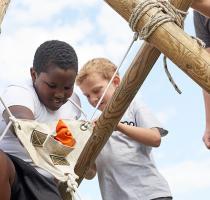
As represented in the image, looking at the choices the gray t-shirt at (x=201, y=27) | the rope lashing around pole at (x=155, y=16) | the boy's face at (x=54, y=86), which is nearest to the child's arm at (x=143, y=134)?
the boy's face at (x=54, y=86)

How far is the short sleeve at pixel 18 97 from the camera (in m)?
1.78

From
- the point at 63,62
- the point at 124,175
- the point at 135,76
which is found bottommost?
the point at 124,175

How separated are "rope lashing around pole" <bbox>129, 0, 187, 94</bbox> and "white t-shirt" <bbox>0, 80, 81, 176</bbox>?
480 millimetres

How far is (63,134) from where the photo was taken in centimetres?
173

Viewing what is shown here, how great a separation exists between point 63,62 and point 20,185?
54 cm

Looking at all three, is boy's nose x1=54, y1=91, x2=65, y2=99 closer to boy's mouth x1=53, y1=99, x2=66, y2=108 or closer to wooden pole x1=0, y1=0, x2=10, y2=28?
boy's mouth x1=53, y1=99, x2=66, y2=108

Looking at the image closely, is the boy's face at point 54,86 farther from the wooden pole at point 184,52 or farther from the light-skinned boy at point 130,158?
the wooden pole at point 184,52

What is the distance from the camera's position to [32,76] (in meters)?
1.97

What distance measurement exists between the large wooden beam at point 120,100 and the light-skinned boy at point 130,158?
0.47 ft

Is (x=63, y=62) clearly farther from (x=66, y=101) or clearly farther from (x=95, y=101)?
(x=95, y=101)

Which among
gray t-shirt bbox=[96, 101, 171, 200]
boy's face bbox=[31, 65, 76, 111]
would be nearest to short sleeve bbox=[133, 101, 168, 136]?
gray t-shirt bbox=[96, 101, 171, 200]

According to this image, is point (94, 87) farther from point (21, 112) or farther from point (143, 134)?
point (21, 112)

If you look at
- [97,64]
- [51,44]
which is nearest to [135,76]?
[51,44]

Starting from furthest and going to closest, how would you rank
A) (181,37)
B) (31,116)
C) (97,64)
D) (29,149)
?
(97,64) < (31,116) < (29,149) < (181,37)
